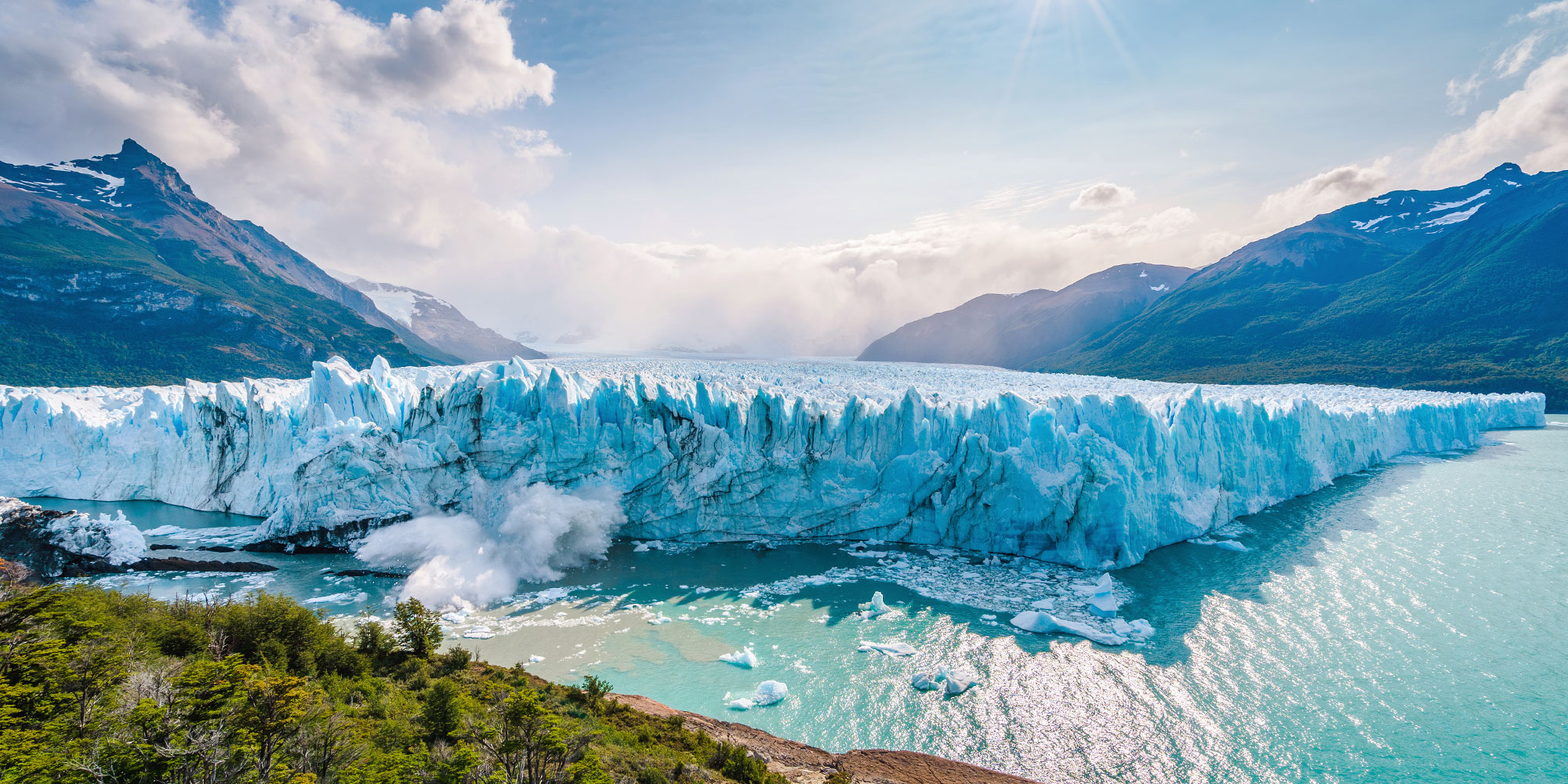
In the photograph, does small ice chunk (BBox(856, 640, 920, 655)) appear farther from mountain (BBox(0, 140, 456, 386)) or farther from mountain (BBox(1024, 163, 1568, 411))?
mountain (BBox(0, 140, 456, 386))

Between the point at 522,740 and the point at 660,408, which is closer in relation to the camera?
the point at 522,740

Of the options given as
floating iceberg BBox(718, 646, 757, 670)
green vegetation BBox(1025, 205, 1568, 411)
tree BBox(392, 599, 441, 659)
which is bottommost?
floating iceberg BBox(718, 646, 757, 670)

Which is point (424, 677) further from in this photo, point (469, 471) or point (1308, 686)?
point (1308, 686)

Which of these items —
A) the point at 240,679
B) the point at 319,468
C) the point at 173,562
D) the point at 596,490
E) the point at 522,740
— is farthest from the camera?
the point at 596,490

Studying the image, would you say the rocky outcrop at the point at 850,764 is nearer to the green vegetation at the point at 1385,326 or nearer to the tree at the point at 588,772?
the tree at the point at 588,772

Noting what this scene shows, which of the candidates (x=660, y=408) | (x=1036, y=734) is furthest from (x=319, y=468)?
(x=1036, y=734)

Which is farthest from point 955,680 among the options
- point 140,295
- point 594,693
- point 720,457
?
point 140,295

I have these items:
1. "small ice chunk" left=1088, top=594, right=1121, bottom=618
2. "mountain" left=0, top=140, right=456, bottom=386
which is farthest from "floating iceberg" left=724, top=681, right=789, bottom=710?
"mountain" left=0, top=140, right=456, bottom=386
